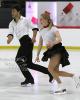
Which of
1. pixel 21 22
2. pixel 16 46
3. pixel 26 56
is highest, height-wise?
pixel 21 22

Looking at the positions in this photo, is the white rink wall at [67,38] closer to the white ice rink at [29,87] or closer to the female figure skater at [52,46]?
the white ice rink at [29,87]

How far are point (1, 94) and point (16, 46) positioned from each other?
6420mm

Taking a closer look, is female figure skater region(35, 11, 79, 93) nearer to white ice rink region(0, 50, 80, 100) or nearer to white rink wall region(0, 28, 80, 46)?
white ice rink region(0, 50, 80, 100)

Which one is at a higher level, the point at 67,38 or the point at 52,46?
the point at 52,46

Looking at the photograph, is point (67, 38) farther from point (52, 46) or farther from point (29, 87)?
point (52, 46)

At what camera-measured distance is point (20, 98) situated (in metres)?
5.58

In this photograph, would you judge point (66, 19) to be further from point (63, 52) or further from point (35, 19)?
point (63, 52)

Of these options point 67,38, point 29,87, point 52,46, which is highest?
point 52,46

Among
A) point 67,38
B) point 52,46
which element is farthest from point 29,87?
point 67,38

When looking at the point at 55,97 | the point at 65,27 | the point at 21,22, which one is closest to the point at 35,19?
the point at 65,27

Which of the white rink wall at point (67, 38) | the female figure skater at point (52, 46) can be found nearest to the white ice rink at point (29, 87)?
the female figure skater at point (52, 46)

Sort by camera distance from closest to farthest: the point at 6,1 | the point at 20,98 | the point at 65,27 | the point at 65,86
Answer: the point at 20,98 → the point at 65,86 → the point at 65,27 → the point at 6,1

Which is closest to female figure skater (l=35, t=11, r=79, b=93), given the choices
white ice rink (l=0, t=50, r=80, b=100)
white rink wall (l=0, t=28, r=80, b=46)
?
white ice rink (l=0, t=50, r=80, b=100)

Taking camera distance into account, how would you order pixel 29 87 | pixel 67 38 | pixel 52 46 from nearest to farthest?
pixel 52 46, pixel 29 87, pixel 67 38
